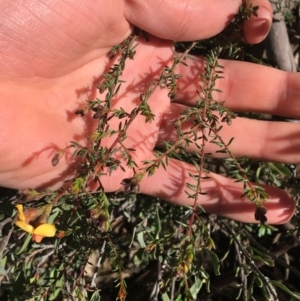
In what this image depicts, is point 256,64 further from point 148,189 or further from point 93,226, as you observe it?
point 93,226

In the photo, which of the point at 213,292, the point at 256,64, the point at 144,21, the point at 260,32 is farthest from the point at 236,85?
the point at 213,292

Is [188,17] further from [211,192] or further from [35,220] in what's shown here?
[35,220]

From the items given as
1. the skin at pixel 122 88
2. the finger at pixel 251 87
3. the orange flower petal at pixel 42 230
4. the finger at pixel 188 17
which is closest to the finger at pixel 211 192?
the skin at pixel 122 88

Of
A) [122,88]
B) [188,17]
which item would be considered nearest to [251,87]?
[188,17]

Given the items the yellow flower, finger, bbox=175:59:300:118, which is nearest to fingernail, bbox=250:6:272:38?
finger, bbox=175:59:300:118

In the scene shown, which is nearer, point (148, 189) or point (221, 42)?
point (221, 42)

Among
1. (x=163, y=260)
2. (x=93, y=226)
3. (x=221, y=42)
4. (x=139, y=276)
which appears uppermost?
(x=221, y=42)

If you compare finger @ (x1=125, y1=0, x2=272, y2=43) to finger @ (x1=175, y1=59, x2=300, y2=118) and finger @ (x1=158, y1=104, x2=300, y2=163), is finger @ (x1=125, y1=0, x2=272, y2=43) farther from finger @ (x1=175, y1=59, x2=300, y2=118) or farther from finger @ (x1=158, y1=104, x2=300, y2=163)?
finger @ (x1=158, y1=104, x2=300, y2=163)
